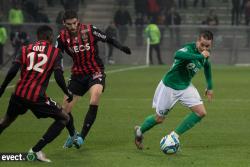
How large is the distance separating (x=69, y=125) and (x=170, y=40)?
76.2 feet

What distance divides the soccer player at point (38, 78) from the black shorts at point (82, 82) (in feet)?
6.47

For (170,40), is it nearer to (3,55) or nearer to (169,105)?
(3,55)

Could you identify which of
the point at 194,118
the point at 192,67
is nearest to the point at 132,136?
the point at 194,118

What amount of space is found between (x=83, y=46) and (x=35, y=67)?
2086mm

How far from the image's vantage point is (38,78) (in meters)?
10.4

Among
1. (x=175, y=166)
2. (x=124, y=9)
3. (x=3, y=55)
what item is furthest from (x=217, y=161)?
(x=124, y=9)

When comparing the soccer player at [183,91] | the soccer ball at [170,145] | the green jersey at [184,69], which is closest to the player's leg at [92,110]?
Result: the soccer player at [183,91]

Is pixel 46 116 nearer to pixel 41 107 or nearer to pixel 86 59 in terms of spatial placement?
pixel 41 107

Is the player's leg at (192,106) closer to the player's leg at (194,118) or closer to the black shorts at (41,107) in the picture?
the player's leg at (194,118)

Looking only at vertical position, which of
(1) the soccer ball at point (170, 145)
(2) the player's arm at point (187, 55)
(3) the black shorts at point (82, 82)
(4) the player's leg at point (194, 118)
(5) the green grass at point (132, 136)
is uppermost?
(2) the player's arm at point (187, 55)

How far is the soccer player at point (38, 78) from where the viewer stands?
10.4m

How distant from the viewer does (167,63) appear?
114 ft

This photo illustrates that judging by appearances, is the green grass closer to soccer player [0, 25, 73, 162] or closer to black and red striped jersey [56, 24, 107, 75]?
soccer player [0, 25, 73, 162]

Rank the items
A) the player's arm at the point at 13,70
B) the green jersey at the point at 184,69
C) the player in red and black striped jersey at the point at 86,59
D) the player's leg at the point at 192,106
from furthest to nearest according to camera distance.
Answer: the player in red and black striped jersey at the point at 86,59 < the player's leg at the point at 192,106 < the green jersey at the point at 184,69 < the player's arm at the point at 13,70
